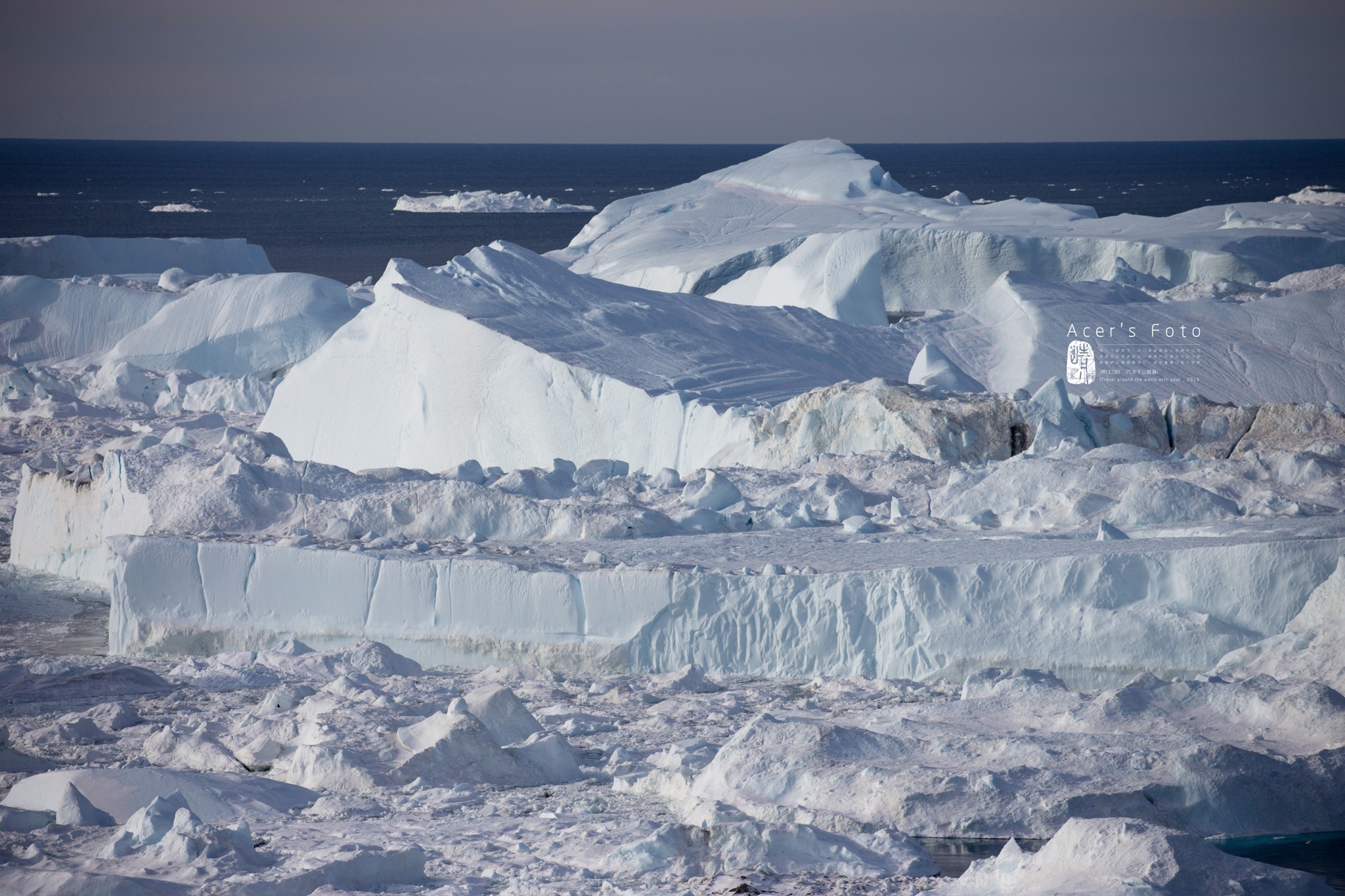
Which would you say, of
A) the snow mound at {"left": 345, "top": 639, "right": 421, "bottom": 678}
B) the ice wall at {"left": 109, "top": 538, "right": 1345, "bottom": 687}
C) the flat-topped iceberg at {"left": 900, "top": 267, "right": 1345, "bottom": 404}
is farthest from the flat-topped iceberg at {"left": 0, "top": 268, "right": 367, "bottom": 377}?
the snow mound at {"left": 345, "top": 639, "right": 421, "bottom": 678}

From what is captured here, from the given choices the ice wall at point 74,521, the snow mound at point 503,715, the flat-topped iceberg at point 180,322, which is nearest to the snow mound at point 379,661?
the snow mound at point 503,715

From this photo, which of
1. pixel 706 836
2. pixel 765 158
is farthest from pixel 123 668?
pixel 765 158

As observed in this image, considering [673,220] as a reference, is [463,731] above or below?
below

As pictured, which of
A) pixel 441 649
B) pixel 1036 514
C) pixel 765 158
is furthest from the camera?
pixel 765 158

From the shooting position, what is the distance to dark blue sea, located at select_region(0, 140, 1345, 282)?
38438mm

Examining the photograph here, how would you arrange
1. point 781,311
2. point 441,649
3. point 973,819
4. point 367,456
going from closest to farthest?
1. point 973,819
2. point 441,649
3. point 367,456
4. point 781,311

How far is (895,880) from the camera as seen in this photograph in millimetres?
4066

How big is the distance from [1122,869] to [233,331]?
13.5m

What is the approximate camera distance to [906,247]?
18703mm

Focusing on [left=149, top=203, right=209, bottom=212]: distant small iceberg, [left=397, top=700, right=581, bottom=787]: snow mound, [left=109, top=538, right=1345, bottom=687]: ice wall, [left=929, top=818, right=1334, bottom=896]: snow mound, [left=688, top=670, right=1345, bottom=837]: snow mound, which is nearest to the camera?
[left=929, top=818, right=1334, bottom=896]: snow mound

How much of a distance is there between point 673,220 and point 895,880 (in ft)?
61.8

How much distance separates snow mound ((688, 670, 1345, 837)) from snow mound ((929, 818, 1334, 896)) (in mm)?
578

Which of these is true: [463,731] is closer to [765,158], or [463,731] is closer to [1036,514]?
[1036,514]

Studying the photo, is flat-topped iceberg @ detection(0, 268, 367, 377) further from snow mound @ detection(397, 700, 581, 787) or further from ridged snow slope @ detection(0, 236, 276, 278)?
snow mound @ detection(397, 700, 581, 787)
